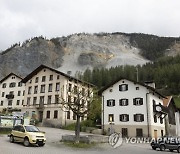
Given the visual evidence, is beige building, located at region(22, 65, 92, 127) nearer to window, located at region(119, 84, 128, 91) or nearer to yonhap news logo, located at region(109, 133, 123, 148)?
window, located at region(119, 84, 128, 91)

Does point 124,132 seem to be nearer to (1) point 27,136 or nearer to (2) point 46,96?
(2) point 46,96

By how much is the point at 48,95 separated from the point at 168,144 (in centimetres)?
3346

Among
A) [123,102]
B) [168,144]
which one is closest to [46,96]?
[123,102]

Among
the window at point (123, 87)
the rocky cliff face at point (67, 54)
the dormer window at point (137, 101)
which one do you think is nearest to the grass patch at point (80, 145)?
the dormer window at point (137, 101)

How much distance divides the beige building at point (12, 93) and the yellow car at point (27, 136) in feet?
124

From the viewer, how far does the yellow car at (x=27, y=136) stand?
75.0ft

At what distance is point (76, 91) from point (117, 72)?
93.5 meters

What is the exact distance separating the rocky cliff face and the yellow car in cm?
10142

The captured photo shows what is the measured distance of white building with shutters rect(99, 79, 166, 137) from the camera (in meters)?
40.6

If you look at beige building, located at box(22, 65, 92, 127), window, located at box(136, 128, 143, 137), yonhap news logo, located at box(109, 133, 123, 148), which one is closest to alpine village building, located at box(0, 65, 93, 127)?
beige building, located at box(22, 65, 92, 127)

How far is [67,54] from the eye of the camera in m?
174

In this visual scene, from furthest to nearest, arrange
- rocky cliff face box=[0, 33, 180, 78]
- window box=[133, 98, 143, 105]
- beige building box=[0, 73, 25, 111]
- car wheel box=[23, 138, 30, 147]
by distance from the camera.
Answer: rocky cliff face box=[0, 33, 180, 78]
beige building box=[0, 73, 25, 111]
window box=[133, 98, 143, 105]
car wheel box=[23, 138, 30, 147]

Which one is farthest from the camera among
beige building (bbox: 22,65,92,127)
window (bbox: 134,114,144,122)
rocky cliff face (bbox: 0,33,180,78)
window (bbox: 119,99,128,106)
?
rocky cliff face (bbox: 0,33,180,78)

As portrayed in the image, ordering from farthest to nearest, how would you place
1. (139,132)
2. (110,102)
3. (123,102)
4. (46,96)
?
1. (46,96)
2. (110,102)
3. (123,102)
4. (139,132)
